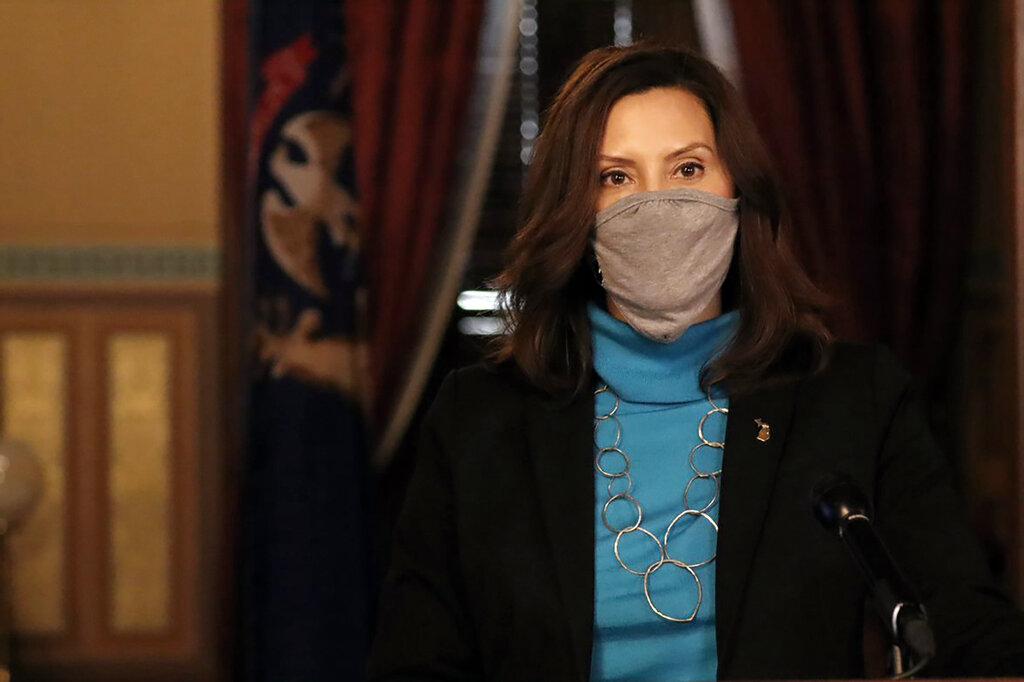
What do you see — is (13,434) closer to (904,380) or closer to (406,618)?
(406,618)

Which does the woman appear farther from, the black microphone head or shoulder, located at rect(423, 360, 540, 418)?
the black microphone head

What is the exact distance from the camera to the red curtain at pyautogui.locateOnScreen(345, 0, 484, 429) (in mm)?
3742

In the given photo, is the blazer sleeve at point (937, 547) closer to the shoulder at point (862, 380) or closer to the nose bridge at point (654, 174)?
the shoulder at point (862, 380)

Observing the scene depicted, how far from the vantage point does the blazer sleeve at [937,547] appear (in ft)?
4.77

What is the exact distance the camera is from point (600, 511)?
166 centimetres

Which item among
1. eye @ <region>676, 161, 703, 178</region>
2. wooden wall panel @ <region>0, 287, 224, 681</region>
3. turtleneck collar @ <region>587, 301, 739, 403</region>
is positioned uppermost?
eye @ <region>676, 161, 703, 178</region>

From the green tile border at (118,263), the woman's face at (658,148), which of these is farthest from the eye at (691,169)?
the green tile border at (118,263)

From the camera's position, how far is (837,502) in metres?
1.16

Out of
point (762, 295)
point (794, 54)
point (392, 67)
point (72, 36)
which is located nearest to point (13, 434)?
point (72, 36)

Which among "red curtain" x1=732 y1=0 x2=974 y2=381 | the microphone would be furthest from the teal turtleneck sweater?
"red curtain" x1=732 y1=0 x2=974 y2=381

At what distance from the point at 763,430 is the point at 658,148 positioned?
1.21ft

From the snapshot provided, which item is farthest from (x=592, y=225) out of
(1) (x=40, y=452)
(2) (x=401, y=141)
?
(1) (x=40, y=452)

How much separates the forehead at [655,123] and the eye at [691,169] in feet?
0.10

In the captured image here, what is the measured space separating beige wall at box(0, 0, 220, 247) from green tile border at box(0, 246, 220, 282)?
0.03 meters
